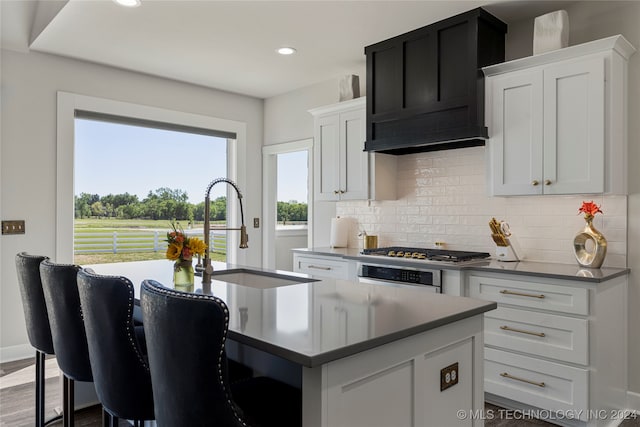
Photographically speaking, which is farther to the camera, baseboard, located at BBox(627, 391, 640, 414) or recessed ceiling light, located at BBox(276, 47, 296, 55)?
recessed ceiling light, located at BBox(276, 47, 296, 55)

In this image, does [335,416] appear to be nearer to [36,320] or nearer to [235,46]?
[36,320]

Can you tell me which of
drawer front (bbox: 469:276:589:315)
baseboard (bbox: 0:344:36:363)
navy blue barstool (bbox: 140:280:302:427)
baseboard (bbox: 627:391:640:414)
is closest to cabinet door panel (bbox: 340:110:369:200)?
drawer front (bbox: 469:276:589:315)

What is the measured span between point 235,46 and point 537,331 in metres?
3.16

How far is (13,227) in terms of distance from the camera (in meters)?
3.83

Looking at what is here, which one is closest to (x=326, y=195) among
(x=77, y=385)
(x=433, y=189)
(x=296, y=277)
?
(x=433, y=189)

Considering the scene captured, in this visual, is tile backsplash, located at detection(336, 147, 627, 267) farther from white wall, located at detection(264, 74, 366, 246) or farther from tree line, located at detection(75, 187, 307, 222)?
tree line, located at detection(75, 187, 307, 222)

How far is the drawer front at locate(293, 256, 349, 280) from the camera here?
3.85 metres

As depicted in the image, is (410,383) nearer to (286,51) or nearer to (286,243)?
(286,51)

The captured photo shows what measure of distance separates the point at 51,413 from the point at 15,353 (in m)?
1.45

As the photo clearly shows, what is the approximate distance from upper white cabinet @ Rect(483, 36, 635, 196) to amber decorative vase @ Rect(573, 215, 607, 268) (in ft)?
0.88


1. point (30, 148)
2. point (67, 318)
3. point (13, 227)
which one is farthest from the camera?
point (30, 148)

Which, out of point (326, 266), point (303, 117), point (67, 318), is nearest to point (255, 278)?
point (67, 318)

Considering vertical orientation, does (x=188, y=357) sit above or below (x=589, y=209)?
below

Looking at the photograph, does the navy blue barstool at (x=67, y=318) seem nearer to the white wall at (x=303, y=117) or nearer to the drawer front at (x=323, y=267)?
the drawer front at (x=323, y=267)
